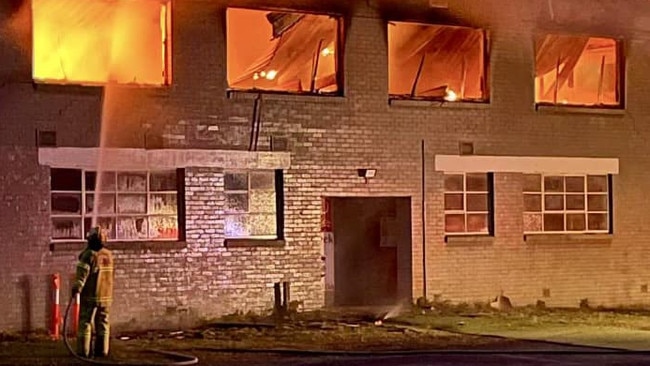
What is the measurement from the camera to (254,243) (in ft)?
A: 64.3

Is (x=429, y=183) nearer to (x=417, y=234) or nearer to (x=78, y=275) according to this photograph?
(x=417, y=234)

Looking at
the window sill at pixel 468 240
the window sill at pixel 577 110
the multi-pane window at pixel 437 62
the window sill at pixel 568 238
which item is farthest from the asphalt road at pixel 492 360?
the window sill at pixel 577 110

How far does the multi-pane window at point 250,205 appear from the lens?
19.6 meters

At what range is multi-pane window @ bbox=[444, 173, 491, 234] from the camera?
2153 cm

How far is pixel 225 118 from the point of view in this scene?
63.8ft

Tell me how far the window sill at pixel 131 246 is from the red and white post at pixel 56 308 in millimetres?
432

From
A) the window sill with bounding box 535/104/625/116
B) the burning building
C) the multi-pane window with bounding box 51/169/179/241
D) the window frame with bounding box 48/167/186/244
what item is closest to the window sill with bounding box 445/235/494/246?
the burning building

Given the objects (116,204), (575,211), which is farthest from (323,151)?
(575,211)

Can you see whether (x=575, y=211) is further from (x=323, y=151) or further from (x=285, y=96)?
(x=285, y=96)

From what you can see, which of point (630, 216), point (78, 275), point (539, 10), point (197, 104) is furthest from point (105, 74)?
point (630, 216)

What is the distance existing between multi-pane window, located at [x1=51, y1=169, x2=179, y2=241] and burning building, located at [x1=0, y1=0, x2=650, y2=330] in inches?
1.3

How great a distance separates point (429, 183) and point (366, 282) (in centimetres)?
243

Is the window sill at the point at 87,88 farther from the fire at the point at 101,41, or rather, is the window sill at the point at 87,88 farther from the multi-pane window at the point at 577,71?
the multi-pane window at the point at 577,71

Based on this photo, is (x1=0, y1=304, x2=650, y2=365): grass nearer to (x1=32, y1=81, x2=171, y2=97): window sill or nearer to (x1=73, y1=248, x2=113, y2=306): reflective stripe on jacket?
(x1=73, y1=248, x2=113, y2=306): reflective stripe on jacket
